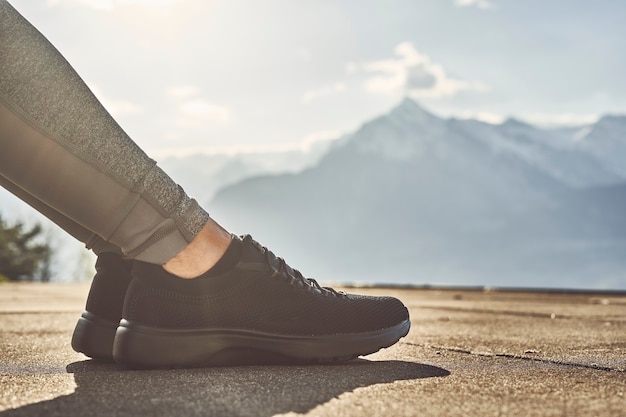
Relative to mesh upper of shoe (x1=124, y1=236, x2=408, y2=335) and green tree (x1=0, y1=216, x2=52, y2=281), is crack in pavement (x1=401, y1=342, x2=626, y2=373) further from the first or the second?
green tree (x1=0, y1=216, x2=52, y2=281)

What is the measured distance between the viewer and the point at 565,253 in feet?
443

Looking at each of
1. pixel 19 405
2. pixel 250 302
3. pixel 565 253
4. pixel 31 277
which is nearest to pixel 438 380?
pixel 250 302

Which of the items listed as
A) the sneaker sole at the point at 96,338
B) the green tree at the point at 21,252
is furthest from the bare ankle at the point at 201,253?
the green tree at the point at 21,252

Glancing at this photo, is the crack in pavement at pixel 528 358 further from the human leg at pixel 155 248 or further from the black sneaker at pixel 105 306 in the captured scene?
the black sneaker at pixel 105 306

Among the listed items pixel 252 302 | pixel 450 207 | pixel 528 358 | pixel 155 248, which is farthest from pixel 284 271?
pixel 450 207

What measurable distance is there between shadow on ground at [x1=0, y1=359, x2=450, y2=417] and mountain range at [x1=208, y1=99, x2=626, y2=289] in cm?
13431

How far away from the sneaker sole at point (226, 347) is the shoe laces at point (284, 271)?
104mm

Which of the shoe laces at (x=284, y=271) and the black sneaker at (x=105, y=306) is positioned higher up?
the shoe laces at (x=284, y=271)

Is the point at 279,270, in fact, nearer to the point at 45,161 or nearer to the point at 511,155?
the point at 45,161

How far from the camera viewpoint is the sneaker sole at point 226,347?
110cm

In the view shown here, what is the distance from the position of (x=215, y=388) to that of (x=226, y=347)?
28cm

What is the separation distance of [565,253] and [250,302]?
474ft

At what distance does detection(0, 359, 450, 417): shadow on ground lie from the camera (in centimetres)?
73

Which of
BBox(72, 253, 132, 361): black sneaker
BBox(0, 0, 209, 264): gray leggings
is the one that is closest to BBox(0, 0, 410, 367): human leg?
BBox(0, 0, 209, 264): gray leggings
